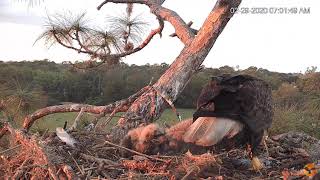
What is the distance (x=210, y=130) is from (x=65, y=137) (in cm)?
103

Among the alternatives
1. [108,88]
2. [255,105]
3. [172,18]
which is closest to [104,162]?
[255,105]

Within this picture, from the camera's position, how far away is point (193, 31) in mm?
5770

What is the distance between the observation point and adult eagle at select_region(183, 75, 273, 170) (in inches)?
147

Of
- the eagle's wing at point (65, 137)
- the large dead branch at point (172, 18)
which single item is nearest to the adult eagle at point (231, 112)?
the eagle's wing at point (65, 137)

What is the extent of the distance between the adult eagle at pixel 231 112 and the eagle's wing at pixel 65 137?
0.79 metres

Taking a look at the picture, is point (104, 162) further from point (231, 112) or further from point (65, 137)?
point (231, 112)

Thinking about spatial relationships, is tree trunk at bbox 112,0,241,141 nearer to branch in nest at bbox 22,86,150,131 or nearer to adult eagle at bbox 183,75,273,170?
branch in nest at bbox 22,86,150,131

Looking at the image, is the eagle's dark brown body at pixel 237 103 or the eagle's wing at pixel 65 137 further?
the eagle's dark brown body at pixel 237 103

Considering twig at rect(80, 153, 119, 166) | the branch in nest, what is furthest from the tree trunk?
twig at rect(80, 153, 119, 166)

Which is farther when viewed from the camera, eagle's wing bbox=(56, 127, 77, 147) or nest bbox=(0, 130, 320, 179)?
eagle's wing bbox=(56, 127, 77, 147)

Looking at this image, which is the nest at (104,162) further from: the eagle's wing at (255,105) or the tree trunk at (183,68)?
the tree trunk at (183,68)

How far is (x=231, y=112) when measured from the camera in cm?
382

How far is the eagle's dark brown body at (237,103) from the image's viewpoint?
12.6 feet

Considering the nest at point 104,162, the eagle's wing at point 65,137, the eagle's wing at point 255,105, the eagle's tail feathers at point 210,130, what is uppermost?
the eagle's wing at point 255,105
